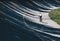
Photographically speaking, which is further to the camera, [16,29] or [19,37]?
[16,29]

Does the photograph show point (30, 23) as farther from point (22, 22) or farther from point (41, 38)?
point (41, 38)

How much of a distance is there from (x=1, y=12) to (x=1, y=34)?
3671 mm

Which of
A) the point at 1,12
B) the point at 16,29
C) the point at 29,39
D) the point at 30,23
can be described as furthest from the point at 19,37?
the point at 1,12

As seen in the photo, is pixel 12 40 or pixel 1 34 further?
pixel 1 34

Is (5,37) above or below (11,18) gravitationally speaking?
below

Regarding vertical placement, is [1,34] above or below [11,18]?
below

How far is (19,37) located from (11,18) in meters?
2.79

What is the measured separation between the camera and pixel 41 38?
7922 mm

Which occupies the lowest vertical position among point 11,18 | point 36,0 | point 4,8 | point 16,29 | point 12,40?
point 12,40

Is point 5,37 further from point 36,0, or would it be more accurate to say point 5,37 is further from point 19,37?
point 36,0

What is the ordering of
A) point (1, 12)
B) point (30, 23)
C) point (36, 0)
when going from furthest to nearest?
point (36, 0)
point (1, 12)
point (30, 23)

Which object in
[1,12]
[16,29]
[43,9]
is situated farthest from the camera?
[43,9]

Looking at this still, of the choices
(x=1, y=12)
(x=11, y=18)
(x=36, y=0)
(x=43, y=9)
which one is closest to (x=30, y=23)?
(x=11, y=18)

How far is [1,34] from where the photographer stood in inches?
328
